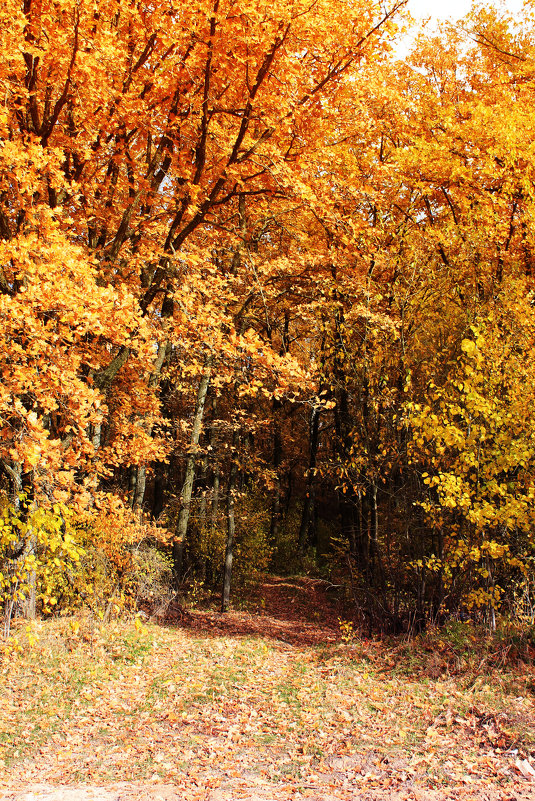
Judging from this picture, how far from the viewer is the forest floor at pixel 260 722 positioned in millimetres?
4711

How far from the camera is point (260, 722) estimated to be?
6.00 m

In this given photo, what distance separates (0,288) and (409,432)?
553cm

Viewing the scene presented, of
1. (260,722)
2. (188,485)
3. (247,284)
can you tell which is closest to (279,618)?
(188,485)

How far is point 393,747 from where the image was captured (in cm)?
521

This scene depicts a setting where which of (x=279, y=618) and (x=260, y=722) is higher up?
(x=260, y=722)

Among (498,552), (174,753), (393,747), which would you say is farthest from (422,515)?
(174,753)

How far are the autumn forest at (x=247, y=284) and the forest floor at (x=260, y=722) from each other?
94cm

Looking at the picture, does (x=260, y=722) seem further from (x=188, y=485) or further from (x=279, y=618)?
(x=188, y=485)

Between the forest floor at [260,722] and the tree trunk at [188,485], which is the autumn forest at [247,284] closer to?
the tree trunk at [188,485]

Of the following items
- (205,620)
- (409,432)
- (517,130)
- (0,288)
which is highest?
(517,130)

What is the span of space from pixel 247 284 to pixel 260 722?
9.03 meters

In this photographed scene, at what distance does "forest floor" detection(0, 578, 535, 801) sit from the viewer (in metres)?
4.71

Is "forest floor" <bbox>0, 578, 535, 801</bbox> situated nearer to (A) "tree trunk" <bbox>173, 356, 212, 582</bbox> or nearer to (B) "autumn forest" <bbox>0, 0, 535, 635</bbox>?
(B) "autumn forest" <bbox>0, 0, 535, 635</bbox>

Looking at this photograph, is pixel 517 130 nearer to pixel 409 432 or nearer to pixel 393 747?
pixel 409 432
